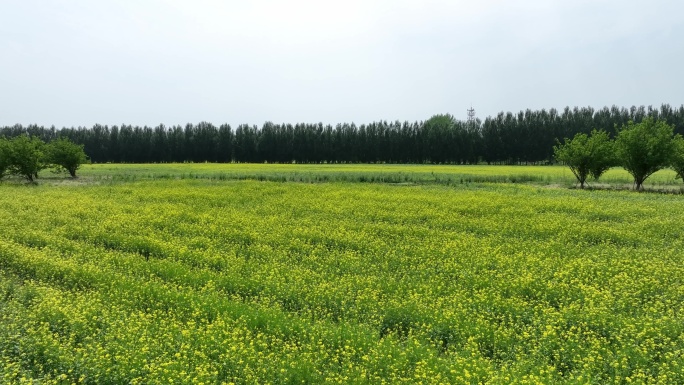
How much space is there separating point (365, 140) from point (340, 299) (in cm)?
10144

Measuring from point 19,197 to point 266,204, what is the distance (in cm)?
1596

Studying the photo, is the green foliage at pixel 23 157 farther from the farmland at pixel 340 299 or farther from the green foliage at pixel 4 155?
the farmland at pixel 340 299

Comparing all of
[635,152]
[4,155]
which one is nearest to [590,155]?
[635,152]

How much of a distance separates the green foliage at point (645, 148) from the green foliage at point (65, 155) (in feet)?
174

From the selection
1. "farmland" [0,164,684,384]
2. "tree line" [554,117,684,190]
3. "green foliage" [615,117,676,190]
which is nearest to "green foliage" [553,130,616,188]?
"tree line" [554,117,684,190]

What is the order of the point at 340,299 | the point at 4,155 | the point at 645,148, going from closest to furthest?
the point at 340,299
the point at 645,148
the point at 4,155

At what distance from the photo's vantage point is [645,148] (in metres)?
34.1

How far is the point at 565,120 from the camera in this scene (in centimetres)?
10144

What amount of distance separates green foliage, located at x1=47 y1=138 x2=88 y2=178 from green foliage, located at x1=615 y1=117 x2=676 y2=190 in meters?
53.1

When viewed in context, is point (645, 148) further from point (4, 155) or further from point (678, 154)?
point (4, 155)

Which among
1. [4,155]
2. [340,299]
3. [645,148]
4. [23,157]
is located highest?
[645,148]

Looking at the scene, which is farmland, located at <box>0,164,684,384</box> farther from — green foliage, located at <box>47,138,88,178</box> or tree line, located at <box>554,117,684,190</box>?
green foliage, located at <box>47,138,88,178</box>

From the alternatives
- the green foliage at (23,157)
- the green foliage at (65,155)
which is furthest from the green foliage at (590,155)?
the green foliage at (65,155)

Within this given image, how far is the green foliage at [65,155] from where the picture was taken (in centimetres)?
4459
